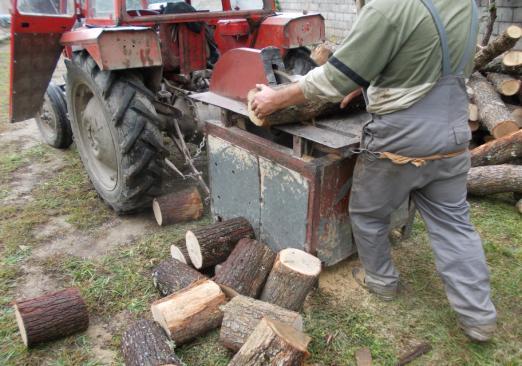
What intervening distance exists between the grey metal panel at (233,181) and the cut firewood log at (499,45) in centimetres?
342

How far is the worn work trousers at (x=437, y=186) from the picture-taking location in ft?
6.78

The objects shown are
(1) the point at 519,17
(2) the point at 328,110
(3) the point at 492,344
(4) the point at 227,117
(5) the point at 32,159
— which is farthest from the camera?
(1) the point at 519,17

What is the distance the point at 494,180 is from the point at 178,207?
8.49ft

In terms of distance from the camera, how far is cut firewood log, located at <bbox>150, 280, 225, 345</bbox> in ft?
7.27

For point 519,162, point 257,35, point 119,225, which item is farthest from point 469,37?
point 119,225

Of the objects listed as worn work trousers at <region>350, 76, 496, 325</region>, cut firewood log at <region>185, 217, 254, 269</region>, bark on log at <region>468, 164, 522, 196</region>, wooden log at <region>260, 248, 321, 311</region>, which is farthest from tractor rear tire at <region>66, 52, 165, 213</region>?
bark on log at <region>468, 164, 522, 196</region>

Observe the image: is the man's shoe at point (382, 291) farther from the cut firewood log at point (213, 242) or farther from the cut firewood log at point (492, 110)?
the cut firewood log at point (492, 110)

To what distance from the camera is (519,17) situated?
18.5 ft

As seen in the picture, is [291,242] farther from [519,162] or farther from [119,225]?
[519,162]

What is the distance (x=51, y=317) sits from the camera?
2.31 m

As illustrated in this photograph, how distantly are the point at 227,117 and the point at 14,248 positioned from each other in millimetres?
1837

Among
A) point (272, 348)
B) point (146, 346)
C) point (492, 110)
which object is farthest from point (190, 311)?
point (492, 110)

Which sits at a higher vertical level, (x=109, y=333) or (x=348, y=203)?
(x=348, y=203)

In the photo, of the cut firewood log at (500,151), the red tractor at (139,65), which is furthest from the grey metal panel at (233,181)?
the cut firewood log at (500,151)
